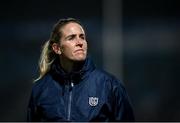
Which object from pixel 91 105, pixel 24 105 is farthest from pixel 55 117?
pixel 24 105

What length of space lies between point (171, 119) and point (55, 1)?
173 centimetres

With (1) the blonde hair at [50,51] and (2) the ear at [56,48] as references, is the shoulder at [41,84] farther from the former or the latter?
(2) the ear at [56,48]

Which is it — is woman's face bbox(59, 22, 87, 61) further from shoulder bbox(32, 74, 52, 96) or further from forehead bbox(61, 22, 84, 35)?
shoulder bbox(32, 74, 52, 96)

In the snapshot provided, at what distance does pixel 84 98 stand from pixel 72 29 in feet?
1.38

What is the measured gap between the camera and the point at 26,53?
7301 millimetres

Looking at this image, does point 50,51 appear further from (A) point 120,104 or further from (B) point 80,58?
(A) point 120,104

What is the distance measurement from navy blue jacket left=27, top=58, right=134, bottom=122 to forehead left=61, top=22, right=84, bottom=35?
189mm

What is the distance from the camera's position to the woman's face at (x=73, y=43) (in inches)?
153

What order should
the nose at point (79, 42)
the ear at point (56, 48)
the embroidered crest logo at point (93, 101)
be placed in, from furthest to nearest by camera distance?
1. the ear at point (56, 48)
2. the nose at point (79, 42)
3. the embroidered crest logo at point (93, 101)

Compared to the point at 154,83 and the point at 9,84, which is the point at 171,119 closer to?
the point at 154,83

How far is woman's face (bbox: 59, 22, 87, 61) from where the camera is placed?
12.8ft

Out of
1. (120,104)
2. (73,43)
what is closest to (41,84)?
(73,43)

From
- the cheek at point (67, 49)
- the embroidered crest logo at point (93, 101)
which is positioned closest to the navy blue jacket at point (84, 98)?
the embroidered crest logo at point (93, 101)


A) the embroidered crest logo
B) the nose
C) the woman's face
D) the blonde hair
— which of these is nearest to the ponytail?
the blonde hair
